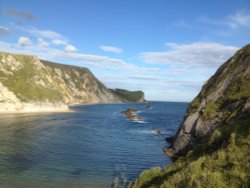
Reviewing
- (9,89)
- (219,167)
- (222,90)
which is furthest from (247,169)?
(9,89)

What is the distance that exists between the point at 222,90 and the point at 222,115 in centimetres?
775

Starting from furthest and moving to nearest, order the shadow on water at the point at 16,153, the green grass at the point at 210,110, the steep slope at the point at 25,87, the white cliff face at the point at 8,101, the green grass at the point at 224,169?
the steep slope at the point at 25,87, the white cliff face at the point at 8,101, the green grass at the point at 210,110, the shadow on water at the point at 16,153, the green grass at the point at 224,169

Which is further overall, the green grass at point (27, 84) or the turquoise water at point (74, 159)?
the green grass at point (27, 84)

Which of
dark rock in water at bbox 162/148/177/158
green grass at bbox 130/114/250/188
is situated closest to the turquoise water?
dark rock in water at bbox 162/148/177/158

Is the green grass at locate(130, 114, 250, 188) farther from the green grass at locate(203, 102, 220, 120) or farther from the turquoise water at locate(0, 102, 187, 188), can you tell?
the green grass at locate(203, 102, 220, 120)

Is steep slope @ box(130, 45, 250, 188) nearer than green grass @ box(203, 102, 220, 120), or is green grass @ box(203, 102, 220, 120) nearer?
steep slope @ box(130, 45, 250, 188)

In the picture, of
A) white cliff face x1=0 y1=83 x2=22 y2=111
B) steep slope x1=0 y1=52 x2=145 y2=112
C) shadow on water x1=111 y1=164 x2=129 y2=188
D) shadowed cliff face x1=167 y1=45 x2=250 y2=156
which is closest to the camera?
shadow on water x1=111 y1=164 x2=129 y2=188

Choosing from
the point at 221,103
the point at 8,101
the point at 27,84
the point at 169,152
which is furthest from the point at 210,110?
the point at 27,84

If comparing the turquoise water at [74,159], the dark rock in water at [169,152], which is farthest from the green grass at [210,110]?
the dark rock in water at [169,152]

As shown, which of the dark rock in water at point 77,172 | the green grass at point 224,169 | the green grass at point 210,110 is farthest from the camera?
the green grass at point 210,110

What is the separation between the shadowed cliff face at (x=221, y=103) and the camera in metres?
35.8

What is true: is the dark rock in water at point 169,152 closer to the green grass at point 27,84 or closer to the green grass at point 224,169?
the green grass at point 224,169

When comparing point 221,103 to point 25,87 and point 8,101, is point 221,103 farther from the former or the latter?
point 25,87

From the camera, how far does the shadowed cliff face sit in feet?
117
